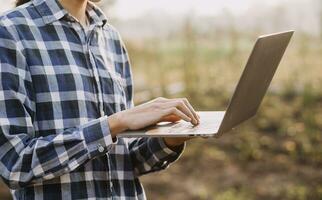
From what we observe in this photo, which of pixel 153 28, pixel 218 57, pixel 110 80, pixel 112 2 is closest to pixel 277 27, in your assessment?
pixel 218 57

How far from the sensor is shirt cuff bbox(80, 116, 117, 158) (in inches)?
65.1

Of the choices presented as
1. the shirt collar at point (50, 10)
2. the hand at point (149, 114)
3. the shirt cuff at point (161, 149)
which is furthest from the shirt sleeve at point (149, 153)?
the shirt collar at point (50, 10)

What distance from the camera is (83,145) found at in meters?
1.66

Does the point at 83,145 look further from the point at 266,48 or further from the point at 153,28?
the point at 153,28

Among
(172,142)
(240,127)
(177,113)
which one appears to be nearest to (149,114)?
(177,113)

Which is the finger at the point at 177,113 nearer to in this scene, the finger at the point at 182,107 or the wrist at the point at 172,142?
the finger at the point at 182,107

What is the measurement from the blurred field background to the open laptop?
2.44 metres

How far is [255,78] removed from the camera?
1651 millimetres

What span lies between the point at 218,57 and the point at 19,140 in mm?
3758

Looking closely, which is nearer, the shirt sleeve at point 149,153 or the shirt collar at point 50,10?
the shirt collar at point 50,10

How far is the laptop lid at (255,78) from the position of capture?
155 centimetres

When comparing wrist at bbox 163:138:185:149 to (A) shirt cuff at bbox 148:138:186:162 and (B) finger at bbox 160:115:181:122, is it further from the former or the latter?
(B) finger at bbox 160:115:181:122

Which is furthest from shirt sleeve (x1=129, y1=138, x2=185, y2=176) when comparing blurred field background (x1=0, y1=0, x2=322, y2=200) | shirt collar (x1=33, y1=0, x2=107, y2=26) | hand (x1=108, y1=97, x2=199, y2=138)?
blurred field background (x1=0, y1=0, x2=322, y2=200)

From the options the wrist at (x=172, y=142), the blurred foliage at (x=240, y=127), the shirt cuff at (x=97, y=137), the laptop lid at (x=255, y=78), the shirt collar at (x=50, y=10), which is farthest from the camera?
the blurred foliage at (x=240, y=127)
